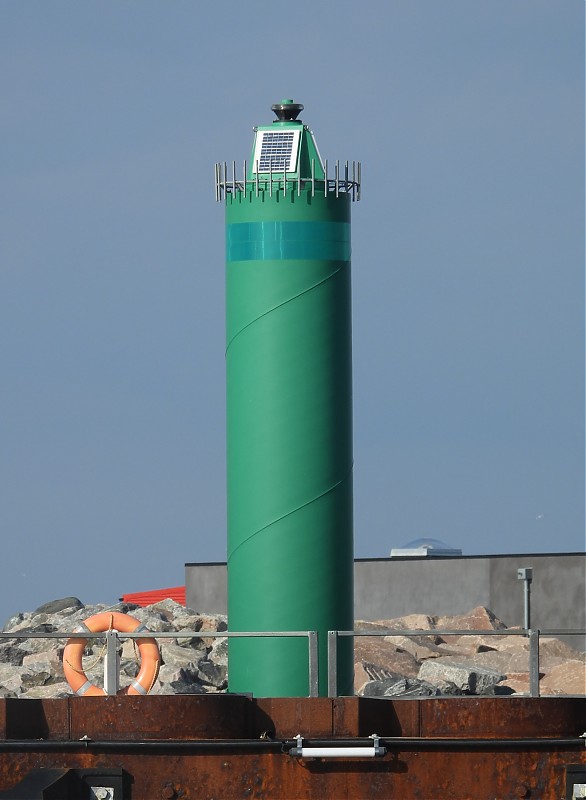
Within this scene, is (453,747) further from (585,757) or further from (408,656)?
(408,656)

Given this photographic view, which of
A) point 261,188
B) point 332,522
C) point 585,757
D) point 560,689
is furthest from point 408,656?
point 585,757

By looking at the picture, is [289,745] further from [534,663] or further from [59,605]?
[59,605]

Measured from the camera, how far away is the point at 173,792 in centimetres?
1380

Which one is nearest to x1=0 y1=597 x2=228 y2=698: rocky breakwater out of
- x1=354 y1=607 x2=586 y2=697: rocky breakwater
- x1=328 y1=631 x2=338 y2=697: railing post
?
x1=354 y1=607 x2=586 y2=697: rocky breakwater

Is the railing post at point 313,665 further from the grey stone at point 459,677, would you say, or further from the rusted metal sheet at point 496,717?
the grey stone at point 459,677

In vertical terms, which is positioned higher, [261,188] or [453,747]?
[261,188]

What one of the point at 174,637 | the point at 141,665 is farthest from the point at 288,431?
the point at 174,637

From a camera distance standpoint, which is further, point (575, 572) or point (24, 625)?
point (24, 625)

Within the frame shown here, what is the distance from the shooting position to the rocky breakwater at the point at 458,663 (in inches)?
807

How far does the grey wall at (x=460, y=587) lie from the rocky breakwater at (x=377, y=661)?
3.08 ft

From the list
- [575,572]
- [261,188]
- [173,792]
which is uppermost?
[261,188]

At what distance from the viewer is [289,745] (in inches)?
544

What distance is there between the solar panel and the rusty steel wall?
248 inches

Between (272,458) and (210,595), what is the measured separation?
46.8 ft
